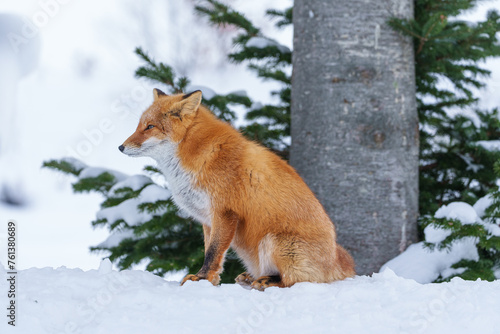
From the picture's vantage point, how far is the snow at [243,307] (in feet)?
7.71

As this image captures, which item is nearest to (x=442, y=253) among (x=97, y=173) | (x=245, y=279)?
(x=245, y=279)

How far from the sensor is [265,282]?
3.01m

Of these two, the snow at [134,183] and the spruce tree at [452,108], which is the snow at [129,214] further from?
the spruce tree at [452,108]

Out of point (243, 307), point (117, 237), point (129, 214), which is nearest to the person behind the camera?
point (243, 307)

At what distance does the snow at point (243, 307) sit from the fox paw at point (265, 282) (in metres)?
0.19

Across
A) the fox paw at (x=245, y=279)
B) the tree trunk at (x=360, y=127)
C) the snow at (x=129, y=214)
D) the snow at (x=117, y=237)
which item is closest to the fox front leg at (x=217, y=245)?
the fox paw at (x=245, y=279)

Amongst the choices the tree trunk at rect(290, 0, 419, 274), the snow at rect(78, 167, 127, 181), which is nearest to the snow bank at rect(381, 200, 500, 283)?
the tree trunk at rect(290, 0, 419, 274)

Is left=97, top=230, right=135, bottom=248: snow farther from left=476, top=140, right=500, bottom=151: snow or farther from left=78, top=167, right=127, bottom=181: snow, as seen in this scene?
left=476, top=140, right=500, bottom=151: snow

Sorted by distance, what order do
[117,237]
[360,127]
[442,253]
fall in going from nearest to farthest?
[442,253] < [360,127] < [117,237]

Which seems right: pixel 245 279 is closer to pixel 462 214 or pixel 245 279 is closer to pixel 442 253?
pixel 462 214

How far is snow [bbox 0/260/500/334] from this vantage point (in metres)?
2.35

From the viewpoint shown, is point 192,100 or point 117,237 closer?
point 192,100

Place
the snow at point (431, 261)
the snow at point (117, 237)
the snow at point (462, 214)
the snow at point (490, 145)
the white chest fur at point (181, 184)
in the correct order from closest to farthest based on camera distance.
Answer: the white chest fur at point (181, 184) < the snow at point (462, 214) < the snow at point (431, 261) < the snow at point (490, 145) < the snow at point (117, 237)

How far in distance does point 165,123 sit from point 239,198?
2.21 feet
